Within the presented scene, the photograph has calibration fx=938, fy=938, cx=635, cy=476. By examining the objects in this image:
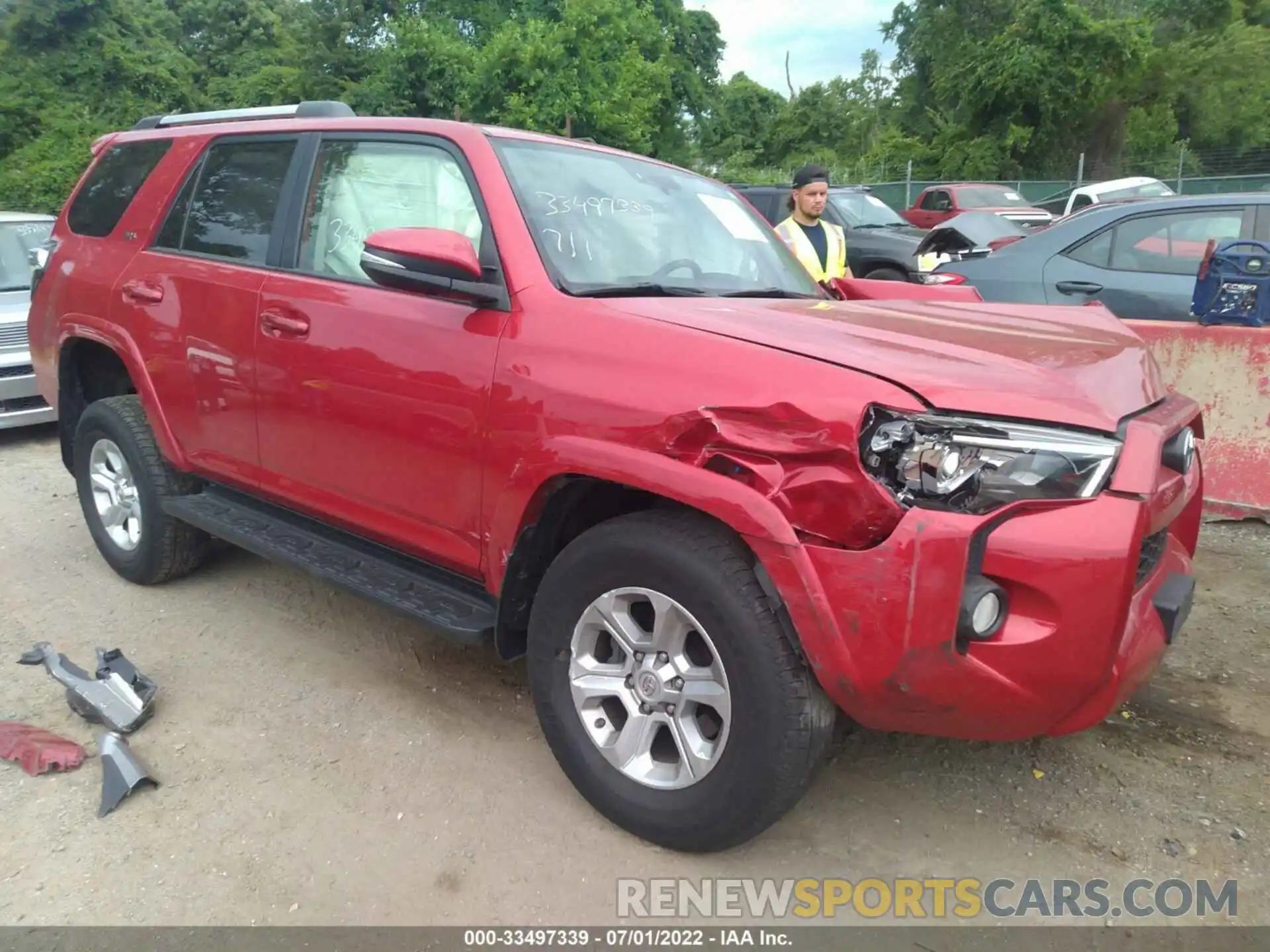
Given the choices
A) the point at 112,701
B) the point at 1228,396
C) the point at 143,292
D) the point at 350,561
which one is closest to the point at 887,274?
the point at 1228,396

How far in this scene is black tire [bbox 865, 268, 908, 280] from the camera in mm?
11016

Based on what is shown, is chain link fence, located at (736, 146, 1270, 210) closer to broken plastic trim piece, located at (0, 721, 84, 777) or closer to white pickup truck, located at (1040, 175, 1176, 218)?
white pickup truck, located at (1040, 175, 1176, 218)

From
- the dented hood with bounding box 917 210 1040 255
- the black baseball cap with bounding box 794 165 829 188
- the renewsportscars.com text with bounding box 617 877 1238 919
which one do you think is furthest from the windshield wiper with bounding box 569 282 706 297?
the dented hood with bounding box 917 210 1040 255

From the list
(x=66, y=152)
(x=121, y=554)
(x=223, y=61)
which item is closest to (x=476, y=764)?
(x=121, y=554)

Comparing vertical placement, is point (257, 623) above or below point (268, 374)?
below

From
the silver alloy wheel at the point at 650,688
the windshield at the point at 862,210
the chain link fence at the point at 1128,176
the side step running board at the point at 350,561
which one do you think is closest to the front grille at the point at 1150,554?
the silver alloy wheel at the point at 650,688

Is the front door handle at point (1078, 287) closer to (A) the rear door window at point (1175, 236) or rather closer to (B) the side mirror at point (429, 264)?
(A) the rear door window at point (1175, 236)

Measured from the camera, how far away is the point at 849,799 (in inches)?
111

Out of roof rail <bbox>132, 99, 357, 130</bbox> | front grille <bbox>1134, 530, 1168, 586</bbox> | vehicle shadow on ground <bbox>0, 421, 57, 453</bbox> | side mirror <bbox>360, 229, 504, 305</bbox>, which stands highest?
roof rail <bbox>132, 99, 357, 130</bbox>

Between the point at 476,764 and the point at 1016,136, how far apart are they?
3117cm

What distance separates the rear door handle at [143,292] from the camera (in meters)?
3.84

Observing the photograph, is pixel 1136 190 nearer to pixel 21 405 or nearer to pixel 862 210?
pixel 862 210

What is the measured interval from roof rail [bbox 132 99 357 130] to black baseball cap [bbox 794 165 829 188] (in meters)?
2.70

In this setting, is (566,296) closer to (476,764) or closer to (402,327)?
(402,327)
